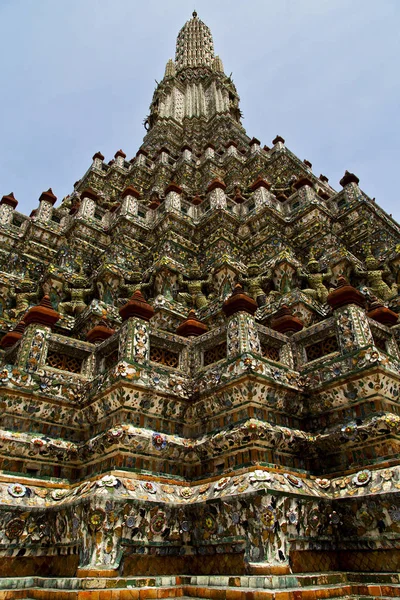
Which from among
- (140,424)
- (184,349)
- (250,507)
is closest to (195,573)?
(250,507)

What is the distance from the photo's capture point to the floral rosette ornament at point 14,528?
627cm

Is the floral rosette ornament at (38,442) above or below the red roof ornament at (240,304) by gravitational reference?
below

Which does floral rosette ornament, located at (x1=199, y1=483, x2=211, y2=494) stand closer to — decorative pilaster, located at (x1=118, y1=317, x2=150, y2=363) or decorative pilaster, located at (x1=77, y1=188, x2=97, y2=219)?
decorative pilaster, located at (x1=118, y1=317, x2=150, y2=363)

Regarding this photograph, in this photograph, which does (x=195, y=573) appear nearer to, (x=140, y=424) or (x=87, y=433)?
(x=140, y=424)

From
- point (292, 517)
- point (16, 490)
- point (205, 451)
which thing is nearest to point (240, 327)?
point (205, 451)

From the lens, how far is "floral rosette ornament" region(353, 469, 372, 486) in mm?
6324

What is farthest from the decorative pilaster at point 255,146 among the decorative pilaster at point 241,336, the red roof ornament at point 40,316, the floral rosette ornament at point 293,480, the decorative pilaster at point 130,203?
the floral rosette ornament at point 293,480

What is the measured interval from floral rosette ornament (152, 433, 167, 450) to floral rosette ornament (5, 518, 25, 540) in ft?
7.23

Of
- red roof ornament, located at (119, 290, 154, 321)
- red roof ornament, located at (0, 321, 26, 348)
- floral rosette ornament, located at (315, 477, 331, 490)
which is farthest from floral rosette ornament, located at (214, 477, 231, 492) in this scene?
red roof ornament, located at (0, 321, 26, 348)

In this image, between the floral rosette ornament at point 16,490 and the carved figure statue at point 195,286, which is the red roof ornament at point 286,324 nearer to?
the carved figure statue at point 195,286

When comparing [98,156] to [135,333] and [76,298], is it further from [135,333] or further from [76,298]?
[135,333]

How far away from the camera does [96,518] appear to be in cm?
584

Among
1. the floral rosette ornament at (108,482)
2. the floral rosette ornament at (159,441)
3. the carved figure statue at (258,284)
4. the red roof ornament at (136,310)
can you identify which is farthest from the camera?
the carved figure statue at (258,284)

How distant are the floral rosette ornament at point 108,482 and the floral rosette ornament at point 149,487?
1.61ft
